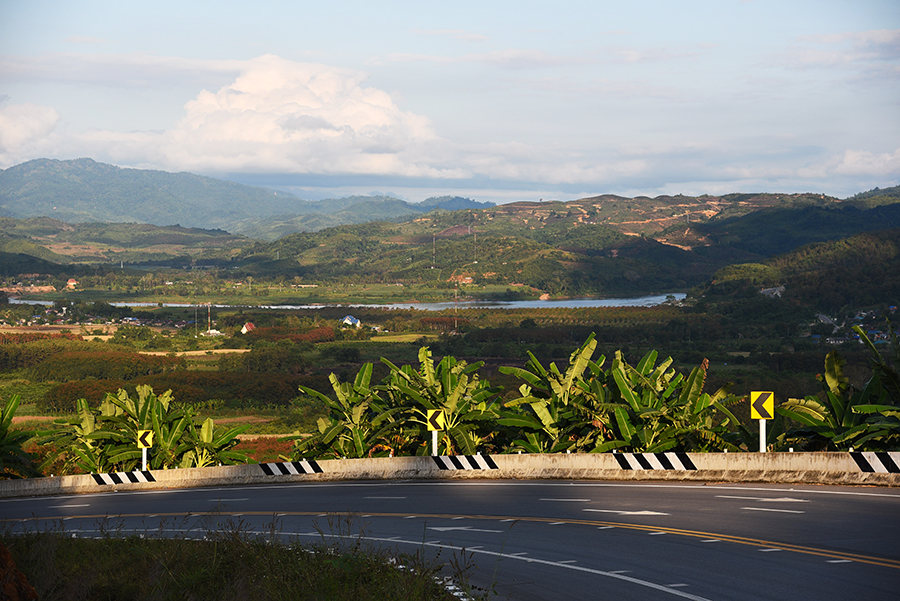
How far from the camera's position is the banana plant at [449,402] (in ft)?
70.4

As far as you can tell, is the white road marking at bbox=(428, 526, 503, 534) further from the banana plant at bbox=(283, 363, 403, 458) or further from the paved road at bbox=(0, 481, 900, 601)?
the banana plant at bbox=(283, 363, 403, 458)

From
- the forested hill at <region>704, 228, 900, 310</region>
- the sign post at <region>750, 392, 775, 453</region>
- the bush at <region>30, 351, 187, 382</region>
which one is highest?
the sign post at <region>750, 392, 775, 453</region>

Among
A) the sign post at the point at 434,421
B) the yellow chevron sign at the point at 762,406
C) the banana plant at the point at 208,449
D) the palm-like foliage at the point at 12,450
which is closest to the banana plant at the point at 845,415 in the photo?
the yellow chevron sign at the point at 762,406

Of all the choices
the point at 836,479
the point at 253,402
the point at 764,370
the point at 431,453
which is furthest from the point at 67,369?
the point at 836,479

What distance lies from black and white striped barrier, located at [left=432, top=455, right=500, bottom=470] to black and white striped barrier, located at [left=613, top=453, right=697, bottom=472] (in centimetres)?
300

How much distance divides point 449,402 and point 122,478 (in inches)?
379

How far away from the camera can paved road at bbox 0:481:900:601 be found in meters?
9.45

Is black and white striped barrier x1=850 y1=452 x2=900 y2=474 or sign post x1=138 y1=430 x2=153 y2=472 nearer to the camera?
black and white striped barrier x1=850 y1=452 x2=900 y2=474

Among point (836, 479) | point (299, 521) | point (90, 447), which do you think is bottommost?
point (90, 447)

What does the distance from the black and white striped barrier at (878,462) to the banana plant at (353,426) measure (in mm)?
11323

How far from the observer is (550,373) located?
2139 centimetres

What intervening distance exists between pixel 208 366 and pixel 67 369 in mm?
18807

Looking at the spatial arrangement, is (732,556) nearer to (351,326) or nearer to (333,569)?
(333,569)

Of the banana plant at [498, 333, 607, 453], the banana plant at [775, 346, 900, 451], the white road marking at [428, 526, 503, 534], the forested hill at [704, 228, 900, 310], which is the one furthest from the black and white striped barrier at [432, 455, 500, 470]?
the forested hill at [704, 228, 900, 310]
